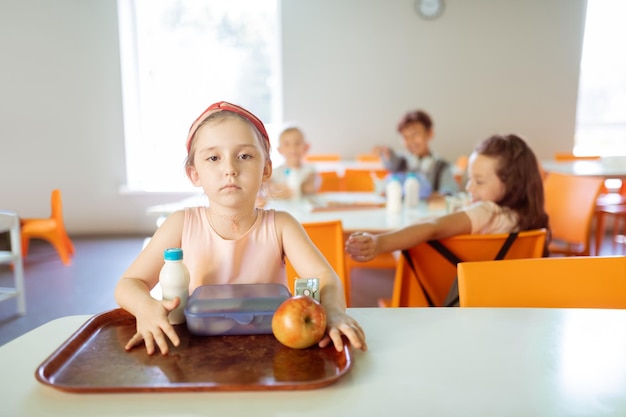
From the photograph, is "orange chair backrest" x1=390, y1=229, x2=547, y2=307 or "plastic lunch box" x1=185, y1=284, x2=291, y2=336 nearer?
"plastic lunch box" x1=185, y1=284, x2=291, y2=336

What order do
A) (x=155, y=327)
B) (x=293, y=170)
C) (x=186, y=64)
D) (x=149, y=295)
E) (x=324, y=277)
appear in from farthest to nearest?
(x=186, y=64) < (x=293, y=170) < (x=324, y=277) < (x=149, y=295) < (x=155, y=327)

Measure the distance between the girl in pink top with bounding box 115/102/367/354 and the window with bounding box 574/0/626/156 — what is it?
559 centimetres

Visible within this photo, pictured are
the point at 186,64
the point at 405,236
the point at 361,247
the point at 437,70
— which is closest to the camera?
the point at 361,247

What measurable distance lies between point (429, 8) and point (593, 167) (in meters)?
2.36

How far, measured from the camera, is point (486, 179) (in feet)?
Result: 6.44

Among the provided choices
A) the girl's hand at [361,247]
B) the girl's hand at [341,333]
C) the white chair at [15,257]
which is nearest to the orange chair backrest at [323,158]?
the white chair at [15,257]

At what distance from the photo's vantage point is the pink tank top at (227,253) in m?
1.22

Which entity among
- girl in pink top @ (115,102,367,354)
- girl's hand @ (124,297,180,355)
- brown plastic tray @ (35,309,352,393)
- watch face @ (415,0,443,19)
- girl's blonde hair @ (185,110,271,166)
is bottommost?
brown plastic tray @ (35,309,352,393)

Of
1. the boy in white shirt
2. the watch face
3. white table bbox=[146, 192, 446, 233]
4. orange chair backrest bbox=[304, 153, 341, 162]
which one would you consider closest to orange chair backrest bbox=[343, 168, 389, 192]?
the boy in white shirt

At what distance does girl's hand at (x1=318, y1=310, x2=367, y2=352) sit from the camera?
877 millimetres

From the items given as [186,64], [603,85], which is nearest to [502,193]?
[186,64]

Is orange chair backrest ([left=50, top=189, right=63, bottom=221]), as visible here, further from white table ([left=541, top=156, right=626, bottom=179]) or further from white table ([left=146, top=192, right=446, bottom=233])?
white table ([left=541, top=156, right=626, bottom=179])

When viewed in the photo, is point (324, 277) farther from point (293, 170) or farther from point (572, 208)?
point (572, 208)

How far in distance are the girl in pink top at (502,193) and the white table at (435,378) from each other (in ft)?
2.71
